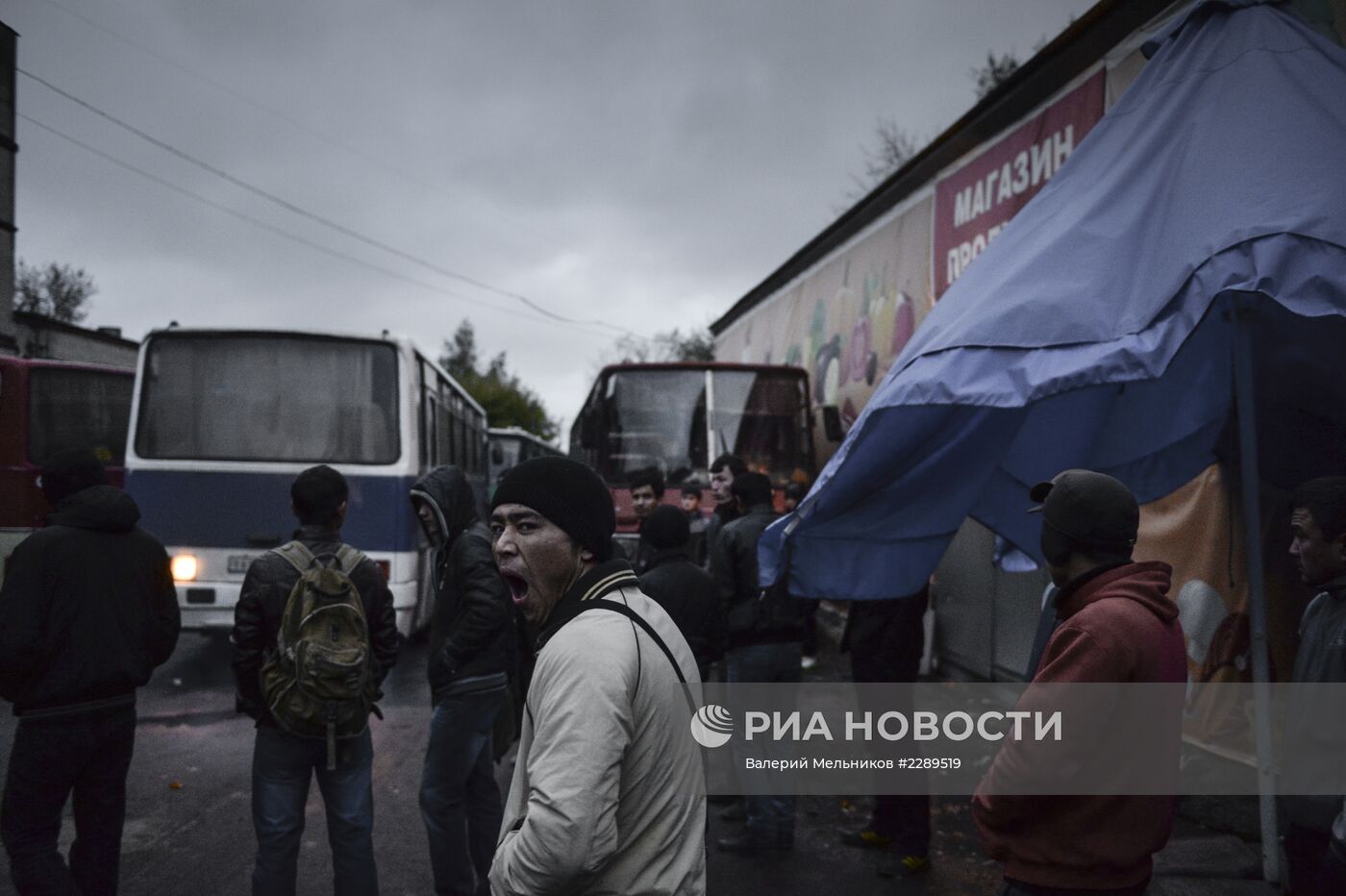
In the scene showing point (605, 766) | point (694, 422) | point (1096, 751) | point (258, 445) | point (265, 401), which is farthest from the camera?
point (694, 422)

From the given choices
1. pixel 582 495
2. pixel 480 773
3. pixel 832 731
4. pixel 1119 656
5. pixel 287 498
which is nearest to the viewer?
pixel 582 495

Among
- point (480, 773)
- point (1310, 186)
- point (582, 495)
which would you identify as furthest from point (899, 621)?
point (582, 495)

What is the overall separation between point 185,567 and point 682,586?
5446 mm

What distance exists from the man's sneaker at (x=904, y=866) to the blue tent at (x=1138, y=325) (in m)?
1.31

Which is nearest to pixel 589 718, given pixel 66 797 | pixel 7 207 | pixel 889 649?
pixel 66 797

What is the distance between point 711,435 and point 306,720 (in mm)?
7486

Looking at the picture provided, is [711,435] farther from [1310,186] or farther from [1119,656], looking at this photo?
[1119,656]

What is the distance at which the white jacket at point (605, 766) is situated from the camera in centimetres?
164

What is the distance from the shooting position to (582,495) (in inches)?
79.3

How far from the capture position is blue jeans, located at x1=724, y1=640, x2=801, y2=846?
17.1ft

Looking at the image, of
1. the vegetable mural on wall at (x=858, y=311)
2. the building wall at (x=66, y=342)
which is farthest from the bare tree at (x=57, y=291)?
the vegetable mural on wall at (x=858, y=311)

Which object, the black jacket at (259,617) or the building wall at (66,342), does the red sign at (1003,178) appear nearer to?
the black jacket at (259,617)

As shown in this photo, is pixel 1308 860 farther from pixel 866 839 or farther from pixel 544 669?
pixel 544 669

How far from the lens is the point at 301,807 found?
12.0ft
